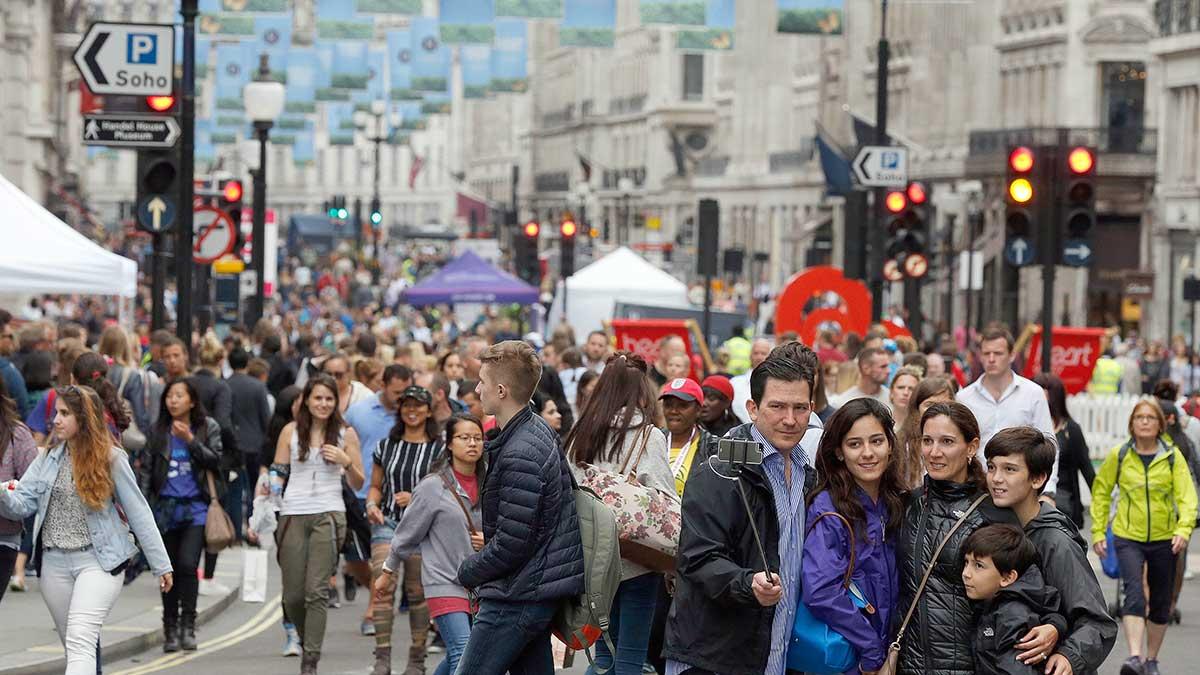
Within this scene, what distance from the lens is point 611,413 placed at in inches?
395

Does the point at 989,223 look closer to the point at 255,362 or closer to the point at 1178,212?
the point at 1178,212

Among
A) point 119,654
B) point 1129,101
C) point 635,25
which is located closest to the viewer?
point 119,654

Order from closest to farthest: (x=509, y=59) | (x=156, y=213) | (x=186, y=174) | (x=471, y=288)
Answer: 1. (x=156, y=213)
2. (x=186, y=174)
3. (x=471, y=288)
4. (x=509, y=59)

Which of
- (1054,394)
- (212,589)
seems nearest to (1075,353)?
(212,589)

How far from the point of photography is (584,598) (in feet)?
27.6

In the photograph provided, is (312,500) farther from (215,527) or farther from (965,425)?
(965,425)

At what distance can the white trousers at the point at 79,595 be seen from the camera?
10375 mm

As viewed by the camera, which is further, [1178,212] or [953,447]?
[1178,212]

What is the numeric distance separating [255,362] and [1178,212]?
34827 mm

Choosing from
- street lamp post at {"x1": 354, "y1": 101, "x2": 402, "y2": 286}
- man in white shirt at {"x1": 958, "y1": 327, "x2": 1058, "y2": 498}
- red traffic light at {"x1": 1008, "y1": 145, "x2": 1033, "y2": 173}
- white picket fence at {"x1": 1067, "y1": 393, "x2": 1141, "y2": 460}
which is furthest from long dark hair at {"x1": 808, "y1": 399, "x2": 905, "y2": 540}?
street lamp post at {"x1": 354, "y1": 101, "x2": 402, "y2": 286}

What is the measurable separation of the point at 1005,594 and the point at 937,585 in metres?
0.22

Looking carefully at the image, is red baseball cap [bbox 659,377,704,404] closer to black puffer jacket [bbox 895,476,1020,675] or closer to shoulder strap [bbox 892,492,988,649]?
black puffer jacket [bbox 895,476,1020,675]

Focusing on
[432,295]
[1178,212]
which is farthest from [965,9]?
[432,295]

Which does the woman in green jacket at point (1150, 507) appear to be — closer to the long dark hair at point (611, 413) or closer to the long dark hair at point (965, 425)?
the long dark hair at point (611, 413)
